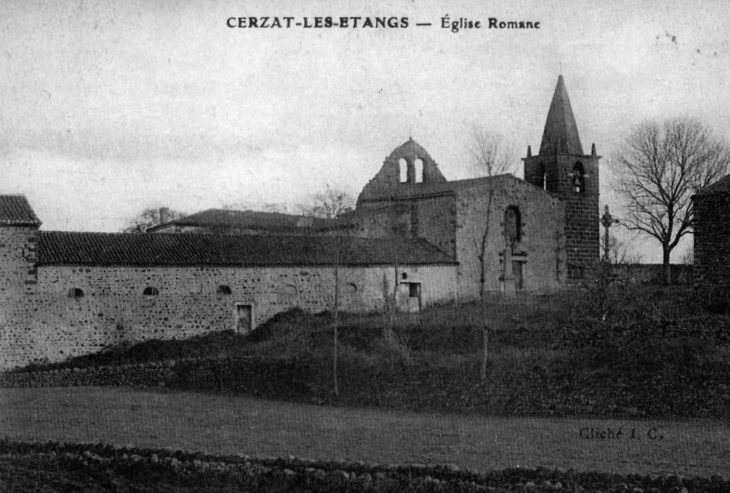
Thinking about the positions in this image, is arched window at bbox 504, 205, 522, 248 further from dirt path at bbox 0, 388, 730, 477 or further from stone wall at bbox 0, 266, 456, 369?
dirt path at bbox 0, 388, 730, 477

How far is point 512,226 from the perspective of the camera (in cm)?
3506

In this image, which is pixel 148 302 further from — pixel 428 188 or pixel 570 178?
pixel 570 178

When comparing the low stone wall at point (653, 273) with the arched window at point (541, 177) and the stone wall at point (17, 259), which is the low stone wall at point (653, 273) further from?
the stone wall at point (17, 259)

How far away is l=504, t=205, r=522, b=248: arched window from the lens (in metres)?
34.6

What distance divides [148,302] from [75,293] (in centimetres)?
228

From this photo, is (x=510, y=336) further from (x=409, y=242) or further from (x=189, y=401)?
(x=409, y=242)

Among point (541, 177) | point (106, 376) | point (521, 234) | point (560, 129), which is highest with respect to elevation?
point (560, 129)

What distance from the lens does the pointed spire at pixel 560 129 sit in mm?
37375

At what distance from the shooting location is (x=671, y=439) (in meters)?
13.1

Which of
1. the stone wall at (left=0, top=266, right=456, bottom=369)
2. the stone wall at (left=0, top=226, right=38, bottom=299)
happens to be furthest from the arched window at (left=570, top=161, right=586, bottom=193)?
the stone wall at (left=0, top=226, right=38, bottom=299)

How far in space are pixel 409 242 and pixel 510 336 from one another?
12.5m

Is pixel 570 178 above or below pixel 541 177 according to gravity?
below

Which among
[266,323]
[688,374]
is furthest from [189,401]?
[688,374]

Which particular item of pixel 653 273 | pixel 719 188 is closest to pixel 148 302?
pixel 719 188
